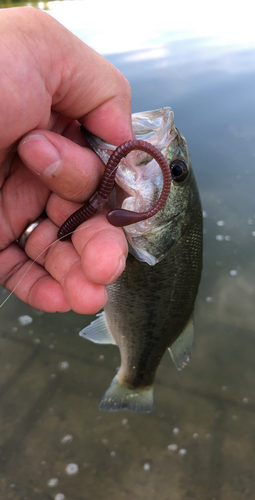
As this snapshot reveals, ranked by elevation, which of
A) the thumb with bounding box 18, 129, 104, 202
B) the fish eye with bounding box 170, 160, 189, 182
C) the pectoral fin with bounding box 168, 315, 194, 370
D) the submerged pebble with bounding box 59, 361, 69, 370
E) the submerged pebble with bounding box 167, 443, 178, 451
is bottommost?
the submerged pebble with bounding box 167, 443, 178, 451

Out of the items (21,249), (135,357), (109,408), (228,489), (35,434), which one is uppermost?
(21,249)

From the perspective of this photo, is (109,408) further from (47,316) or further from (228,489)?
(47,316)

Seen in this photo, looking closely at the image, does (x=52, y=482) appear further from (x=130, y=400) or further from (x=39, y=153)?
(x=39, y=153)

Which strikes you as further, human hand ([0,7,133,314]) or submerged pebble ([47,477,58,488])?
submerged pebble ([47,477,58,488])

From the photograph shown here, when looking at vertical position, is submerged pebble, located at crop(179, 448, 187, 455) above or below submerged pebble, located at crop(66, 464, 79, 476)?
below

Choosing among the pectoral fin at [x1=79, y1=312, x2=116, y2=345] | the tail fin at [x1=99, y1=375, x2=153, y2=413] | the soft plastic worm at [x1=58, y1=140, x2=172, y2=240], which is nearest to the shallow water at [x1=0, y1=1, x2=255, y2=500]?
the tail fin at [x1=99, y1=375, x2=153, y2=413]

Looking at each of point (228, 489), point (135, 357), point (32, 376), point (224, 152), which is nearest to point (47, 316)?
point (32, 376)

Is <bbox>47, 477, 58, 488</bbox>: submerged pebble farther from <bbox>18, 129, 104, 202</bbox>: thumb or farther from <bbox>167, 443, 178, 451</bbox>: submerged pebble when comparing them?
<bbox>18, 129, 104, 202</bbox>: thumb

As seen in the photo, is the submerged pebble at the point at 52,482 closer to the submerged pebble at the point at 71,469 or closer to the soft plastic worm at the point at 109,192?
the submerged pebble at the point at 71,469
